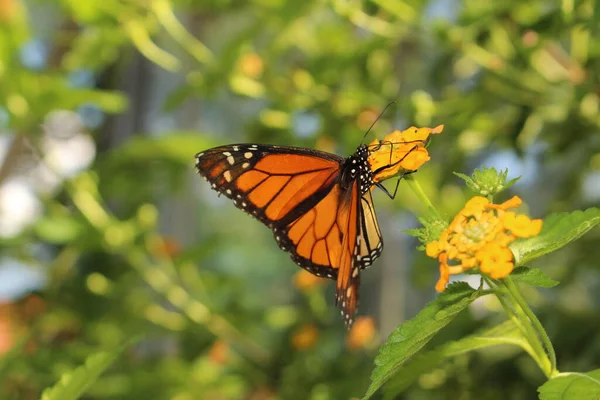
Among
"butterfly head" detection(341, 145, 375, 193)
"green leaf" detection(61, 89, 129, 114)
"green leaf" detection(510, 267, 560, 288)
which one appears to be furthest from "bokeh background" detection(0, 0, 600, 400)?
"green leaf" detection(510, 267, 560, 288)

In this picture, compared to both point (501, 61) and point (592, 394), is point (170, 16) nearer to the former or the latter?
point (501, 61)

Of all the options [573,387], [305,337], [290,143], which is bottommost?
[573,387]

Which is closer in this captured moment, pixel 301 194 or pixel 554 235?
pixel 554 235

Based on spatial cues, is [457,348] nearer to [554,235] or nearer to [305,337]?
[554,235]

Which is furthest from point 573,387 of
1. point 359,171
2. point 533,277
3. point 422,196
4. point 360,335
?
point 360,335

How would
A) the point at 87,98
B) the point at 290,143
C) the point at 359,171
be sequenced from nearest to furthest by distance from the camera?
1. the point at 359,171
2. the point at 87,98
3. the point at 290,143

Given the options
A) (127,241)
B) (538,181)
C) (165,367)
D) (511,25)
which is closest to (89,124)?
(127,241)

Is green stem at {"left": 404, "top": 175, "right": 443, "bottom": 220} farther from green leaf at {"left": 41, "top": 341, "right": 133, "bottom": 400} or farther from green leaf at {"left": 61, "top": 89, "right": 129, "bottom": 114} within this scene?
green leaf at {"left": 61, "top": 89, "right": 129, "bottom": 114}
